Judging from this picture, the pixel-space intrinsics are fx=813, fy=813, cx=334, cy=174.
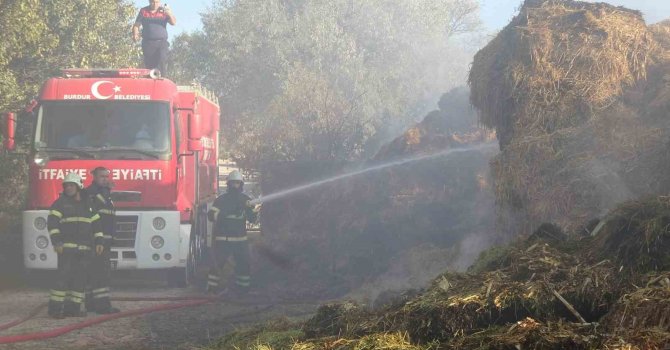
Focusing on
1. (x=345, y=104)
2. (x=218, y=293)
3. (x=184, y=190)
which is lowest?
(x=218, y=293)

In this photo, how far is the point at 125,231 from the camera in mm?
11672

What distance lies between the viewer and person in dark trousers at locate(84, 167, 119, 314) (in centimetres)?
1021

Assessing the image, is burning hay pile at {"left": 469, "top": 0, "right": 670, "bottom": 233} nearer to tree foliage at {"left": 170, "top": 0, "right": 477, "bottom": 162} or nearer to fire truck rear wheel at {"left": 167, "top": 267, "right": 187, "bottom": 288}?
fire truck rear wheel at {"left": 167, "top": 267, "right": 187, "bottom": 288}

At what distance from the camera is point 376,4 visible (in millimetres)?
32844

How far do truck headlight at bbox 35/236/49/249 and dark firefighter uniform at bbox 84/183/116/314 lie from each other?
133 centimetres

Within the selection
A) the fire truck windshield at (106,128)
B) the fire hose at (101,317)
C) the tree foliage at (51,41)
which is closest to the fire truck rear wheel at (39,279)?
the fire hose at (101,317)

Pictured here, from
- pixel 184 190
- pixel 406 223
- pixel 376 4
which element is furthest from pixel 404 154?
pixel 376 4

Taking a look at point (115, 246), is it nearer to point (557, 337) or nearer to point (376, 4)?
point (557, 337)

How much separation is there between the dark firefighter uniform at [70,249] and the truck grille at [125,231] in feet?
5.02

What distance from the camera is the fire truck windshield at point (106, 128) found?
1162 centimetres

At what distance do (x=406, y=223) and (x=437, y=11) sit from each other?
2264cm

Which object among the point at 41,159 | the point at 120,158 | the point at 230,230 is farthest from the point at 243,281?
the point at 41,159

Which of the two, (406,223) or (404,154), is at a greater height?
(404,154)

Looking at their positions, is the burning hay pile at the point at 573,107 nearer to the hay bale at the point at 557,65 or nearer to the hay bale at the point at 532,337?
the hay bale at the point at 557,65
